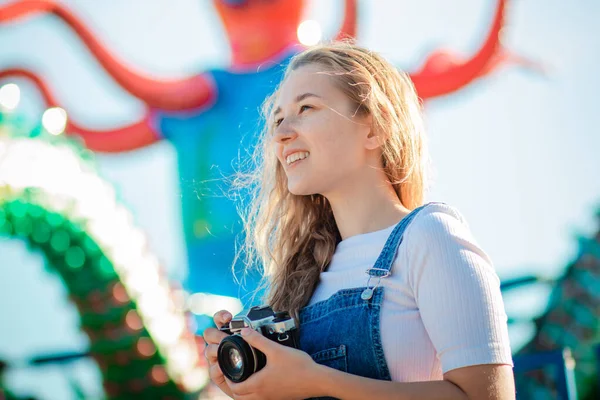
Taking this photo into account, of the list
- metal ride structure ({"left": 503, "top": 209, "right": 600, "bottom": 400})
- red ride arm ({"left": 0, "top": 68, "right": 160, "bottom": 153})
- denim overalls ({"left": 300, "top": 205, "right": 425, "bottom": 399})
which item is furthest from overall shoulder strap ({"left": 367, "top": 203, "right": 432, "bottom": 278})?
red ride arm ({"left": 0, "top": 68, "right": 160, "bottom": 153})

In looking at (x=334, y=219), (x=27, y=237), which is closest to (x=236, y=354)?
(x=334, y=219)

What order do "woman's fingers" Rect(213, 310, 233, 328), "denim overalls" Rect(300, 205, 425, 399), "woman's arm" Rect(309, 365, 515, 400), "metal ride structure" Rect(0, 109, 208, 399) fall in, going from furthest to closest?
"metal ride structure" Rect(0, 109, 208, 399) → "woman's fingers" Rect(213, 310, 233, 328) → "denim overalls" Rect(300, 205, 425, 399) → "woman's arm" Rect(309, 365, 515, 400)

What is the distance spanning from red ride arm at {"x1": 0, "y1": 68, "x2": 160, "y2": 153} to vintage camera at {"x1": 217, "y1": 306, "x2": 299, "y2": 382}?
2148 mm

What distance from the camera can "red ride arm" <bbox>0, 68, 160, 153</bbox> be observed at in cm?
297

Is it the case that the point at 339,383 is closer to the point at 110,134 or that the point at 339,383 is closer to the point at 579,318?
the point at 579,318

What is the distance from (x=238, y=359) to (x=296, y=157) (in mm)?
342

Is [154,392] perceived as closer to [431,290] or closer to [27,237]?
[27,237]

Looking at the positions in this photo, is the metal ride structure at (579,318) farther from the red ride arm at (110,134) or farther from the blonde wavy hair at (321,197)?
the red ride arm at (110,134)

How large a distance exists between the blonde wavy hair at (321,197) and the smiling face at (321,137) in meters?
0.02

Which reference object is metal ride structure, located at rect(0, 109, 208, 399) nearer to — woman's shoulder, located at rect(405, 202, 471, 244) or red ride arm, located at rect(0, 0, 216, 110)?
red ride arm, located at rect(0, 0, 216, 110)

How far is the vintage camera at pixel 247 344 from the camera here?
86 centimetres

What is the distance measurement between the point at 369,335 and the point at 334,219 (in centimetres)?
36

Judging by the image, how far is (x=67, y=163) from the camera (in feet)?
8.54

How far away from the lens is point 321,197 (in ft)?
4.11
